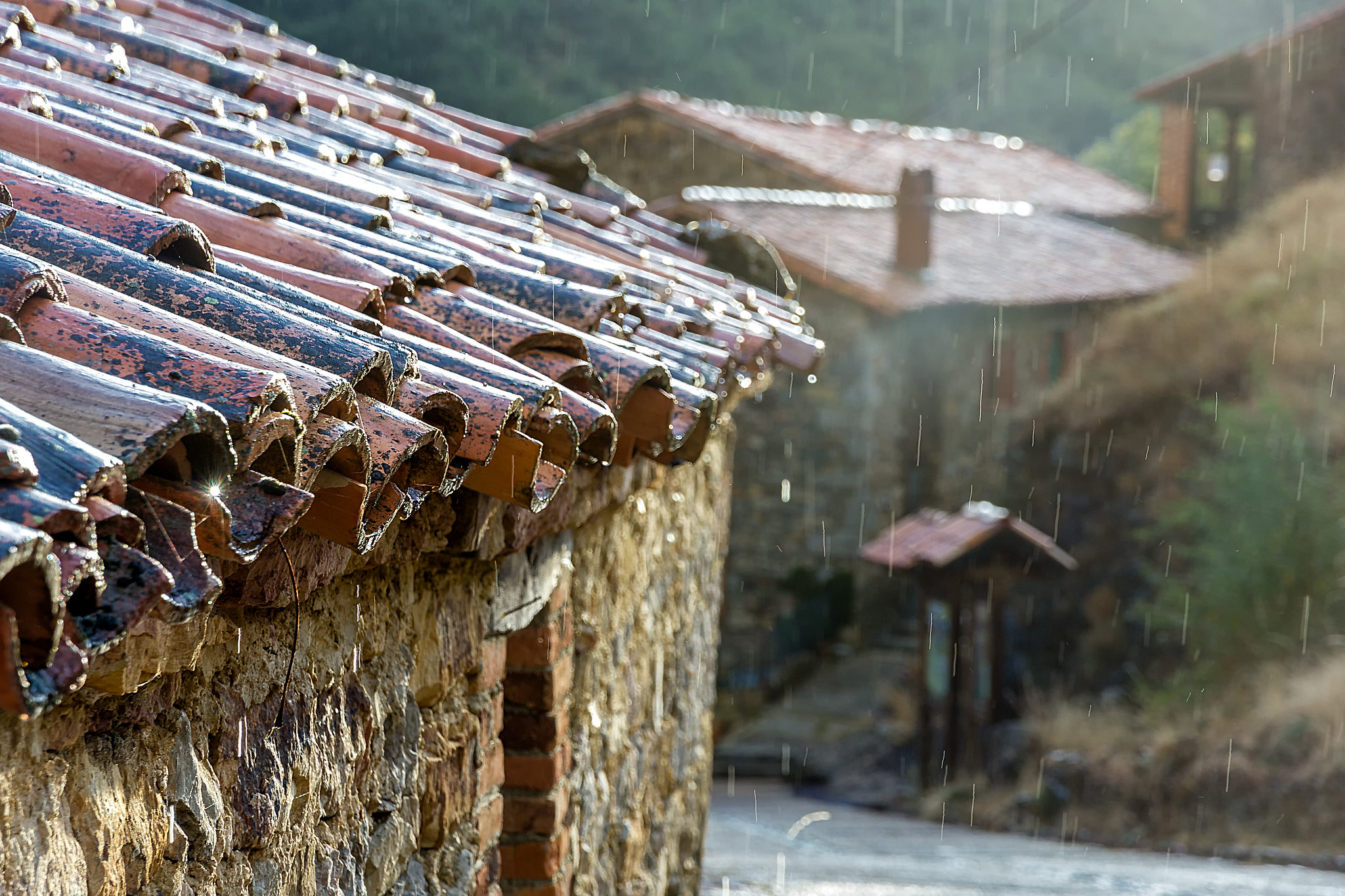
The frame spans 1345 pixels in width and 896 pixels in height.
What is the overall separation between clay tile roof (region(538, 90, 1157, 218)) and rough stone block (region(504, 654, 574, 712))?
40.7 feet

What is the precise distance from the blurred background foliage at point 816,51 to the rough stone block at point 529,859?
22318 millimetres

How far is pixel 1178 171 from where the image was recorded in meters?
19.9

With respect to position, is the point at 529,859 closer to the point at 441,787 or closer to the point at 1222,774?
the point at 441,787

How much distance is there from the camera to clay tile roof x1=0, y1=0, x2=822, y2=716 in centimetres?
77

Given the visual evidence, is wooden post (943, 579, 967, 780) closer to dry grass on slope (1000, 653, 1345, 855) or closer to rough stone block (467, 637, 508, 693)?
dry grass on slope (1000, 653, 1345, 855)

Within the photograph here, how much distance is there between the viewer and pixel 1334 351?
38.7 feet

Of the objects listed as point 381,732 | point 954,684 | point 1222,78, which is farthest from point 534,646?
point 1222,78

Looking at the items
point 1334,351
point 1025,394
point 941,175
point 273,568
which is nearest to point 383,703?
point 273,568

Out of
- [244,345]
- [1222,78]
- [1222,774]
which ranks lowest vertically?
[1222,774]

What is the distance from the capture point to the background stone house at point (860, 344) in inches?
504

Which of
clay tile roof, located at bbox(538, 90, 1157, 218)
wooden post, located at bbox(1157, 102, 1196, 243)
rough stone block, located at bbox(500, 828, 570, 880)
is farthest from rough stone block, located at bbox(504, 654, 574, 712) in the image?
wooden post, located at bbox(1157, 102, 1196, 243)

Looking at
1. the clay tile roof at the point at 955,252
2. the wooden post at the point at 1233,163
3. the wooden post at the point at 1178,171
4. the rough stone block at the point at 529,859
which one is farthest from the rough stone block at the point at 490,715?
the wooden post at the point at 1233,163

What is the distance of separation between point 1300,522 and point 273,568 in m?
9.73

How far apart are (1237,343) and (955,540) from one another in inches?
221
